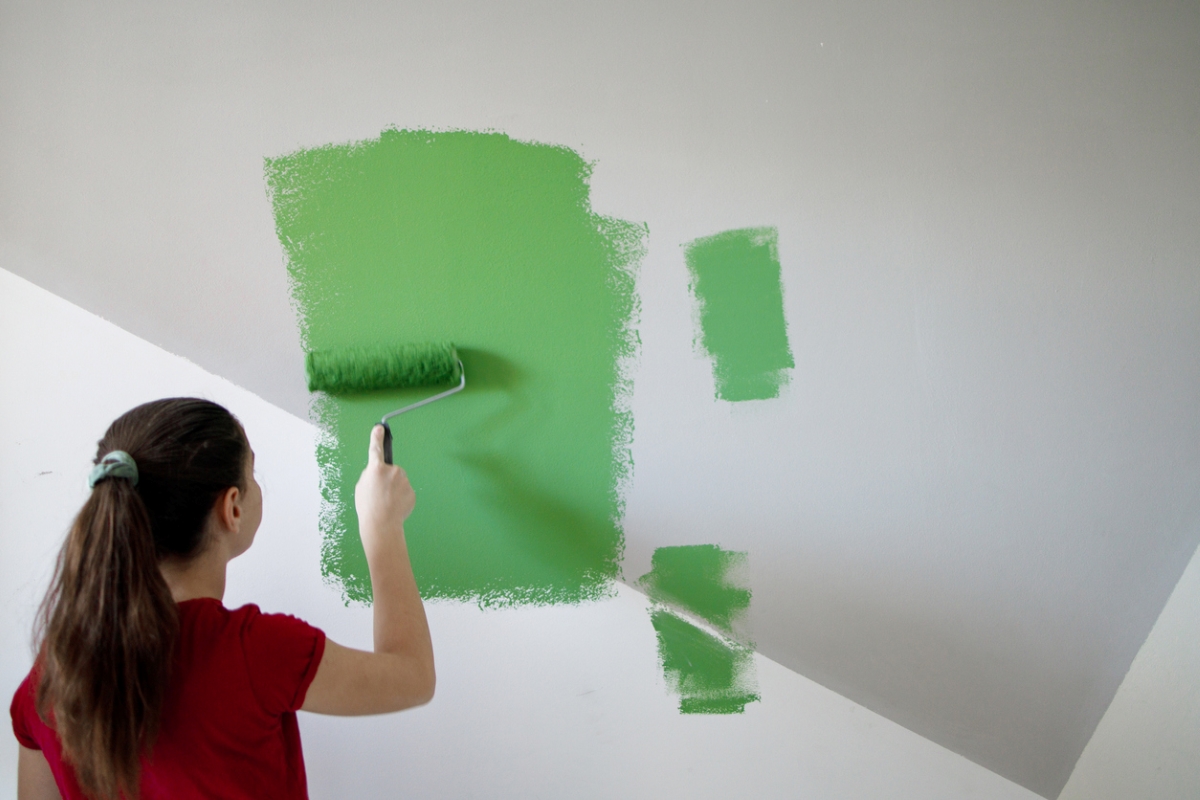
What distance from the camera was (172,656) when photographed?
0.83m

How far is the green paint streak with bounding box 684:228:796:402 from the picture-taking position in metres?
1.34

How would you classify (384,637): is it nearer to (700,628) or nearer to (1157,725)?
(700,628)

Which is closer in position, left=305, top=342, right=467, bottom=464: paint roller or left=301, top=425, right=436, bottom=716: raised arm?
left=301, top=425, right=436, bottom=716: raised arm

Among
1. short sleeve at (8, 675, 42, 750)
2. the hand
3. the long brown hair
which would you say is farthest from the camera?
the hand

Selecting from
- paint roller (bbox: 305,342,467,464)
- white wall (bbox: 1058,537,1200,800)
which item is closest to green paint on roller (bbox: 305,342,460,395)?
paint roller (bbox: 305,342,467,464)

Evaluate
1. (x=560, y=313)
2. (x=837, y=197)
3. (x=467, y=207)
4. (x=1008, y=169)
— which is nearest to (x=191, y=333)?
(x=467, y=207)

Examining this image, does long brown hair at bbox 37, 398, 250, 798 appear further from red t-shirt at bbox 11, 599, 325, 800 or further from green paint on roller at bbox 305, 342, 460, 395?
green paint on roller at bbox 305, 342, 460, 395

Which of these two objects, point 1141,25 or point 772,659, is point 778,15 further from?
point 772,659

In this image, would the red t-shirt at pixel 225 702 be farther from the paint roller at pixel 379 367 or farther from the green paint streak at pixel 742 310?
the green paint streak at pixel 742 310

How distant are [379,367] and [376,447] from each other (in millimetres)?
136

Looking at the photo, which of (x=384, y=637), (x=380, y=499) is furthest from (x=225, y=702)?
(x=380, y=499)

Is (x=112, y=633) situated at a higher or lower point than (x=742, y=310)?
lower

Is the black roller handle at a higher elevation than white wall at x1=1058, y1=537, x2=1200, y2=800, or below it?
higher

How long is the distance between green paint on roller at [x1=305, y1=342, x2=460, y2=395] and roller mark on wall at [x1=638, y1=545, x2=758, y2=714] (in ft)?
1.58
